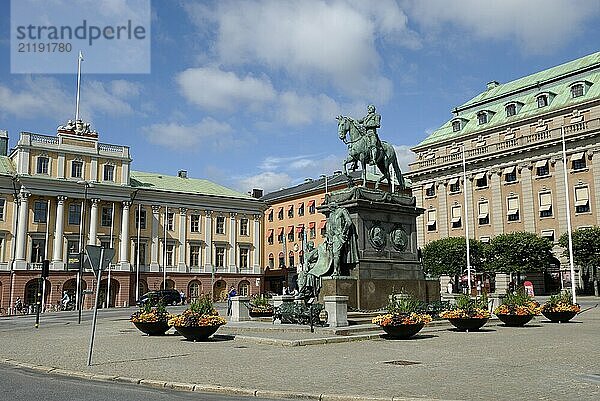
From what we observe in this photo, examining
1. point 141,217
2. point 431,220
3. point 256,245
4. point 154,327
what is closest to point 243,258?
point 256,245

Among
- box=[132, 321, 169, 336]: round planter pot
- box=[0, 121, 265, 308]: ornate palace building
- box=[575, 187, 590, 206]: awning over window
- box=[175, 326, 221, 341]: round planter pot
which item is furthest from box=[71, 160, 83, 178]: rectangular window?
box=[575, 187, 590, 206]: awning over window

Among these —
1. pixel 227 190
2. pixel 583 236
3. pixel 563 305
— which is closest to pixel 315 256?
pixel 563 305

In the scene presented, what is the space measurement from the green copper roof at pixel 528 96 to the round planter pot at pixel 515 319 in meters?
49.6

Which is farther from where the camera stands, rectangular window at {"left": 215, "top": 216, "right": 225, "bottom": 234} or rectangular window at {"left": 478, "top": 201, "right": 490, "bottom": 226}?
rectangular window at {"left": 215, "top": 216, "right": 225, "bottom": 234}

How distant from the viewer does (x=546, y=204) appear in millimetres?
68812

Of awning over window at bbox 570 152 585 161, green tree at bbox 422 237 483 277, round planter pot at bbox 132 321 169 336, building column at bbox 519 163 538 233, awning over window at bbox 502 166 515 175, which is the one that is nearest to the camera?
round planter pot at bbox 132 321 169 336

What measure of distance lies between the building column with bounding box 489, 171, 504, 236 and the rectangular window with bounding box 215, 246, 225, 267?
34120 mm

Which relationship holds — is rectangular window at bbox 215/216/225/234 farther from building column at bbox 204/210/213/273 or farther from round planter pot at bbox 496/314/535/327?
round planter pot at bbox 496/314/535/327

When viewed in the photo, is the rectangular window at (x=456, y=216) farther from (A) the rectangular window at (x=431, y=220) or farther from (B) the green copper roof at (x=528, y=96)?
(B) the green copper roof at (x=528, y=96)

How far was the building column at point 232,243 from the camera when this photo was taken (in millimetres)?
80812

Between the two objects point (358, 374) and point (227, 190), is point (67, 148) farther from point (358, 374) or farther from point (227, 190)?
point (358, 374)

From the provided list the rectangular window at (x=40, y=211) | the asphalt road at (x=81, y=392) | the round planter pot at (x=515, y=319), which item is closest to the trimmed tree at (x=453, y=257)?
the round planter pot at (x=515, y=319)

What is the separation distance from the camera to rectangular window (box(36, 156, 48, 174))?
218 ft

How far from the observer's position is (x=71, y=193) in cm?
6844
